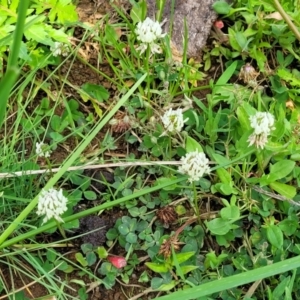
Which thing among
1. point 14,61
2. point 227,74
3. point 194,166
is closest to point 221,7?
point 227,74

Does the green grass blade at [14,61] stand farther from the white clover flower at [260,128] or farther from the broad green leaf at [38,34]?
the broad green leaf at [38,34]

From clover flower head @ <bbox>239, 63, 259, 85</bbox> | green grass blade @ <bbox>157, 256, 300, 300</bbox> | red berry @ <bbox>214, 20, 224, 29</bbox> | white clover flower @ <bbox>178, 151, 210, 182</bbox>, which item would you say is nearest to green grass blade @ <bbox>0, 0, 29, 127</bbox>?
green grass blade @ <bbox>157, 256, 300, 300</bbox>

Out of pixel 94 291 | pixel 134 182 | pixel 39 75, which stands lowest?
pixel 94 291

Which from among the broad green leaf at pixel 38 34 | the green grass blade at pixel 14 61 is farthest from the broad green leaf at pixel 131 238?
the green grass blade at pixel 14 61

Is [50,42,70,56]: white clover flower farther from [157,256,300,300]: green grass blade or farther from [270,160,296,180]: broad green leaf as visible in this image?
[157,256,300,300]: green grass blade

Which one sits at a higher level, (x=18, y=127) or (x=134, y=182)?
(x=18, y=127)

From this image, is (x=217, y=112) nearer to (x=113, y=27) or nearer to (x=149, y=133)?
(x=149, y=133)

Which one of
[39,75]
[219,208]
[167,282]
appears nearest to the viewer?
[167,282]

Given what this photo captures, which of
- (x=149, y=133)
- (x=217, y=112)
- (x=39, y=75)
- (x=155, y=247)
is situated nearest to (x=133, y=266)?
(x=155, y=247)

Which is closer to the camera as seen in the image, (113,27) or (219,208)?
(219,208)
